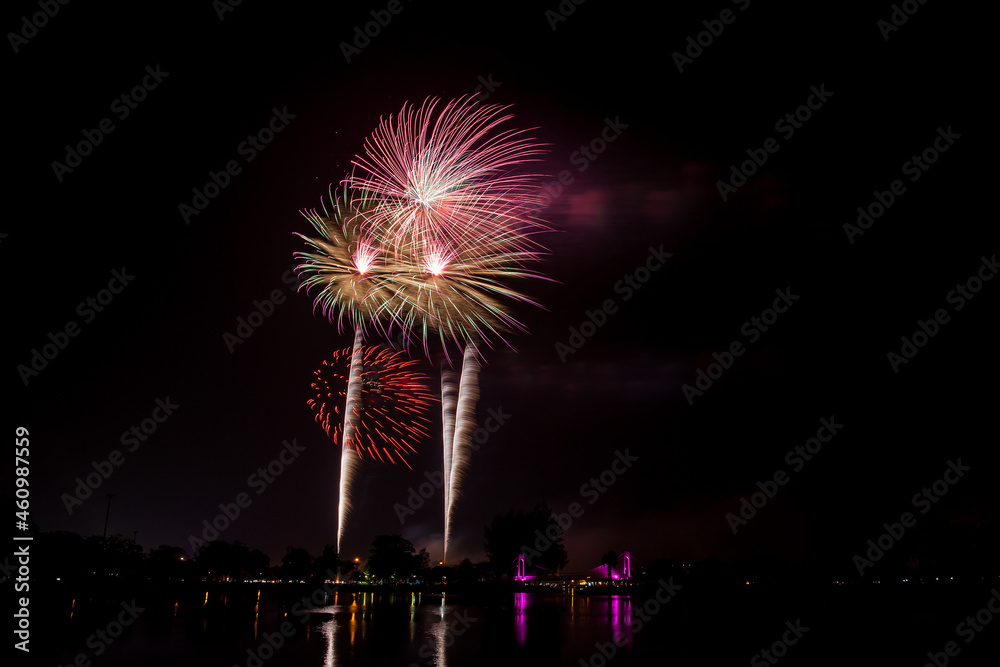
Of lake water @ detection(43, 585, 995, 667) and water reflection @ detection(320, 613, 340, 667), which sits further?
lake water @ detection(43, 585, 995, 667)

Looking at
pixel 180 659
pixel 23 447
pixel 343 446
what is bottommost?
pixel 180 659

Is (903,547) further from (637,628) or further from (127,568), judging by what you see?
(127,568)

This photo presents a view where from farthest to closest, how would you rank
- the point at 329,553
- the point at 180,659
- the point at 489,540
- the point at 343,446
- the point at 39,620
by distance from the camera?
the point at 489,540, the point at 329,553, the point at 343,446, the point at 39,620, the point at 180,659

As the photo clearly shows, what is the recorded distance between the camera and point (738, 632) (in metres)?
33.2

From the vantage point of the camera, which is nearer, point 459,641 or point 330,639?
point 330,639

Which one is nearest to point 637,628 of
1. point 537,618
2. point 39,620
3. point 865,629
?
point 537,618

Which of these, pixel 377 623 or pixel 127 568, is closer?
pixel 377 623

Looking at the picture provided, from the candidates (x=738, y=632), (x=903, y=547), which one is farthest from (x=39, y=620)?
(x=903, y=547)

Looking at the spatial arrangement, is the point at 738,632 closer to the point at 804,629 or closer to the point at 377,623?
the point at 804,629

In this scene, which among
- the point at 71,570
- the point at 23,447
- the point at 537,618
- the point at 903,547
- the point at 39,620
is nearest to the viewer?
the point at 23,447

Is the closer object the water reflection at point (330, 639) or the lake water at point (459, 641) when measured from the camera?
the water reflection at point (330, 639)

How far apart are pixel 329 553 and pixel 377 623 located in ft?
320

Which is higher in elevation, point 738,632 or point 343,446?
point 343,446

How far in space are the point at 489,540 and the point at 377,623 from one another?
4059 inches
